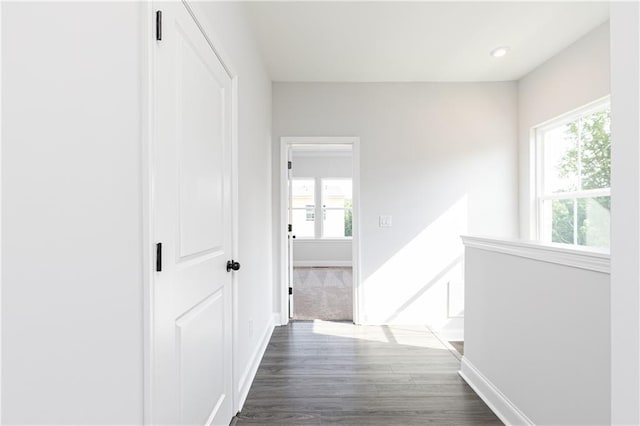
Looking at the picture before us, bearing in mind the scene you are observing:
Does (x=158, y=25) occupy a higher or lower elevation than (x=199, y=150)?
higher

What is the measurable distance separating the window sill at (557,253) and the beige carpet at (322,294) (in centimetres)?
218

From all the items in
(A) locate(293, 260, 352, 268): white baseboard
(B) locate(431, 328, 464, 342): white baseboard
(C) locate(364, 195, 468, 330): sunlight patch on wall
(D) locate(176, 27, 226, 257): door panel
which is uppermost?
(D) locate(176, 27, 226, 257): door panel

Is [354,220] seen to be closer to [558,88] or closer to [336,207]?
[558,88]

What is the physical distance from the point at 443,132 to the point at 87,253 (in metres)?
3.53

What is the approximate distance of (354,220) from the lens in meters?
3.54

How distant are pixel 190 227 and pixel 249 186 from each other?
115cm

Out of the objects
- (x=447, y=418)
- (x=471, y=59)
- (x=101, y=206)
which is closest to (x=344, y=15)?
(x=471, y=59)

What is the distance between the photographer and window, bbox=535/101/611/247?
8.74ft

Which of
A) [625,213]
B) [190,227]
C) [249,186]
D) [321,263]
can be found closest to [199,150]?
[190,227]

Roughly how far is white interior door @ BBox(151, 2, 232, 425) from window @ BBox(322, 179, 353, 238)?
18.6 ft

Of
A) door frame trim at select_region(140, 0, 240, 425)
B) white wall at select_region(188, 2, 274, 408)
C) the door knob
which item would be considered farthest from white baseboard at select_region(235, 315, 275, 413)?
door frame trim at select_region(140, 0, 240, 425)

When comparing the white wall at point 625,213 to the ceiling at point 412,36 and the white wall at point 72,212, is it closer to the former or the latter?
the white wall at point 72,212

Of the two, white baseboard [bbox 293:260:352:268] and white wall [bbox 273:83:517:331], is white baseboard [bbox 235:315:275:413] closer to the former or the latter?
white wall [bbox 273:83:517:331]

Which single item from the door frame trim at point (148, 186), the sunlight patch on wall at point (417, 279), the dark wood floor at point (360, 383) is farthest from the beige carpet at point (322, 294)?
the door frame trim at point (148, 186)
